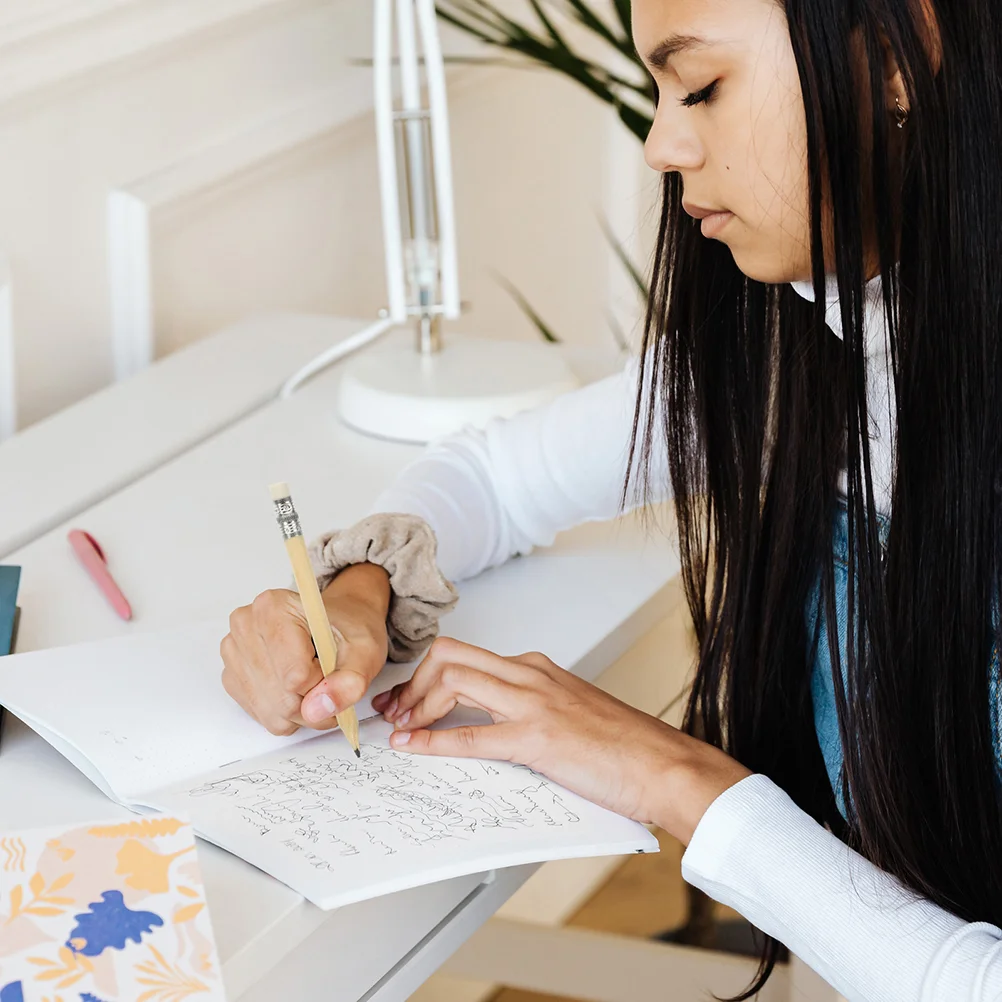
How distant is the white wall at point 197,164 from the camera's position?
1.15 metres

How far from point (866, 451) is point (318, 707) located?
0.29 meters

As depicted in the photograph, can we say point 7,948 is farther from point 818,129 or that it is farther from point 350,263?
point 350,263

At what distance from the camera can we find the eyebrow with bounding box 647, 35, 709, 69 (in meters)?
0.65

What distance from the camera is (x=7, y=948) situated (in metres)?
0.47

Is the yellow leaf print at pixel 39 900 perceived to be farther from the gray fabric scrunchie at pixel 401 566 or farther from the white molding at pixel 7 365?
the white molding at pixel 7 365

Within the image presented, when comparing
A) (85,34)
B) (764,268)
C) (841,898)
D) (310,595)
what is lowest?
(841,898)

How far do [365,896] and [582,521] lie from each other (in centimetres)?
43

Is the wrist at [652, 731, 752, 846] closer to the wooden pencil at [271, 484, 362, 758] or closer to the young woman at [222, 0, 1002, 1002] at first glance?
the young woman at [222, 0, 1002, 1002]

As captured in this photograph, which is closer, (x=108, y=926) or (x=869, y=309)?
(x=108, y=926)

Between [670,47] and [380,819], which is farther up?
[670,47]

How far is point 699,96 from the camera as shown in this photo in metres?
0.67

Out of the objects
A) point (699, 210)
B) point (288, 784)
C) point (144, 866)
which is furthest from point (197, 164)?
point (144, 866)

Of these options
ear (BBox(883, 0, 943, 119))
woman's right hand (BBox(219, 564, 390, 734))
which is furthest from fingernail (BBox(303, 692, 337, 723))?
ear (BBox(883, 0, 943, 119))

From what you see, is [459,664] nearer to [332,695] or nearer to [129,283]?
[332,695]
